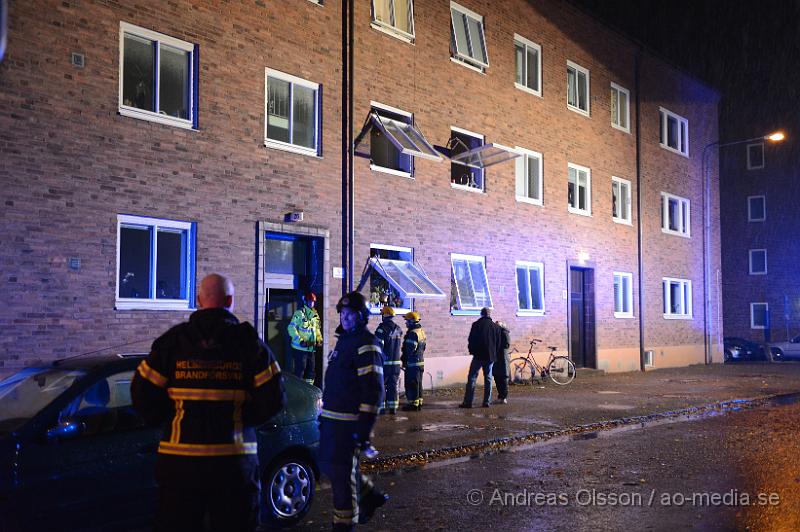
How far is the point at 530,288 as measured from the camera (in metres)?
22.0

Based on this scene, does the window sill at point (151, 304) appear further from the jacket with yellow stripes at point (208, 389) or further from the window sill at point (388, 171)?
the jacket with yellow stripes at point (208, 389)

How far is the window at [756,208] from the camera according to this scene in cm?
4375

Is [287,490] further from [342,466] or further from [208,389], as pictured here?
[208,389]

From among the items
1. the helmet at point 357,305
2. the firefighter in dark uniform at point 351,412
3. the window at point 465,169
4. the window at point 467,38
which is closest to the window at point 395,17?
the window at point 467,38

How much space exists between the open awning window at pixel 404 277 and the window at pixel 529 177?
200 inches

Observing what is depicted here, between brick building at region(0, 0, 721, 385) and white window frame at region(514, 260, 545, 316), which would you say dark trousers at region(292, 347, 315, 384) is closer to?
brick building at region(0, 0, 721, 385)

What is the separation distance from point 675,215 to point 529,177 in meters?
10.1


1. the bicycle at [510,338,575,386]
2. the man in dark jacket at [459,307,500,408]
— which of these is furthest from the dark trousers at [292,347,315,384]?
the bicycle at [510,338,575,386]

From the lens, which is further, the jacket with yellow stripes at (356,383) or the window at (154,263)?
the window at (154,263)

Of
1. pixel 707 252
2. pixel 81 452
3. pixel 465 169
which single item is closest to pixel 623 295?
pixel 707 252

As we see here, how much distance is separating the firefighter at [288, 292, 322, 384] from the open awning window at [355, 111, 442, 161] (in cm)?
424

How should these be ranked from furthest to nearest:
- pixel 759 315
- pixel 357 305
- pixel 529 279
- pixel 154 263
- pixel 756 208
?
pixel 756 208 → pixel 759 315 → pixel 529 279 → pixel 154 263 → pixel 357 305

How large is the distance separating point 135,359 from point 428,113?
13.4 m

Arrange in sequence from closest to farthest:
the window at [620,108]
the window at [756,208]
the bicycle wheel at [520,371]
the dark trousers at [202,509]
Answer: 1. the dark trousers at [202,509]
2. the bicycle wheel at [520,371]
3. the window at [620,108]
4. the window at [756,208]
